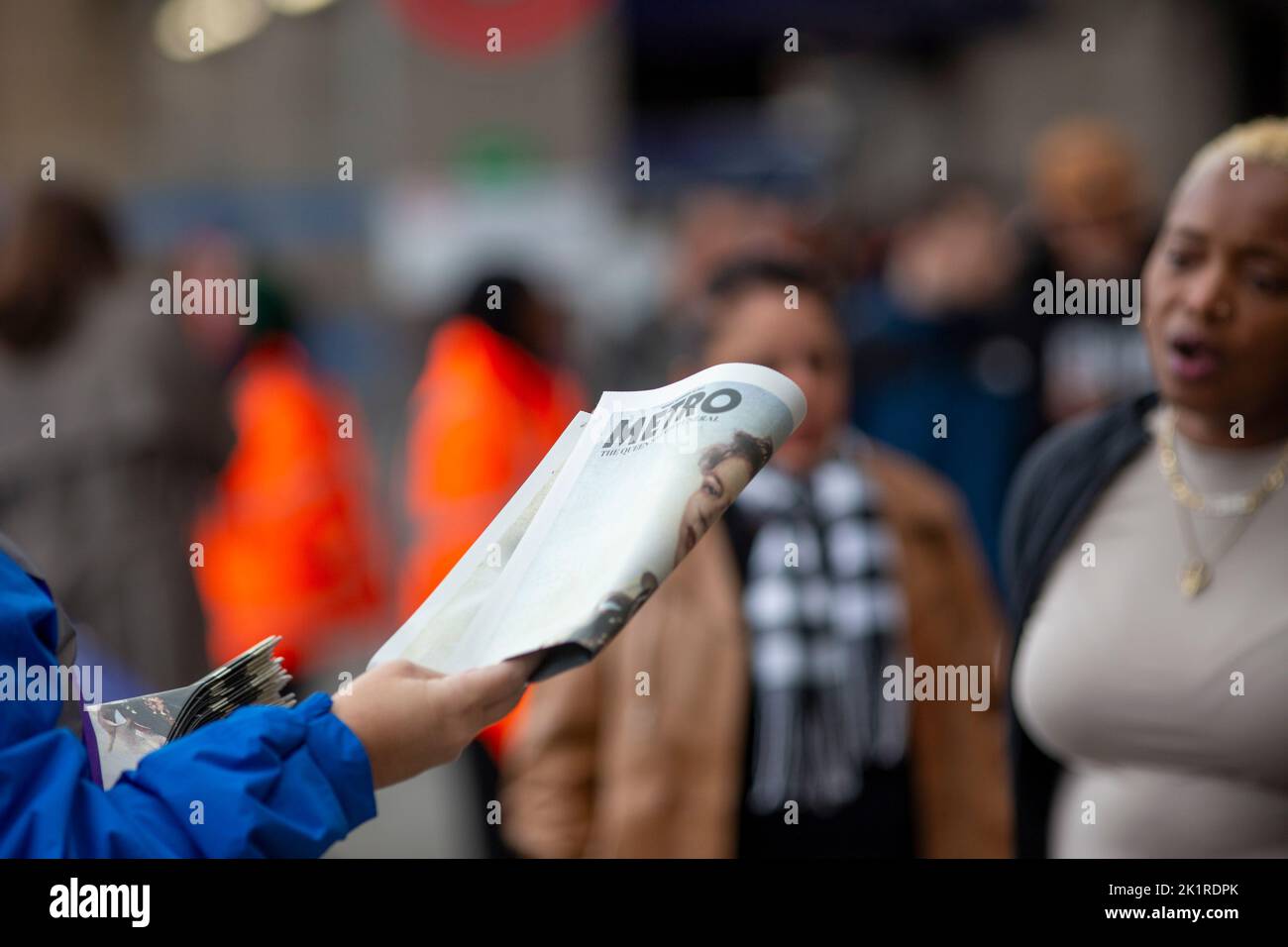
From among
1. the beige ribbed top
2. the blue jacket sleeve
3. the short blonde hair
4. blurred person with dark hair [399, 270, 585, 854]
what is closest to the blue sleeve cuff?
the blue jacket sleeve

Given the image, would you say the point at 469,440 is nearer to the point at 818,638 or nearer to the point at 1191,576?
the point at 818,638

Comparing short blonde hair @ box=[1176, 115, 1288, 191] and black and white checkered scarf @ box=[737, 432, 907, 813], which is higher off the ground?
short blonde hair @ box=[1176, 115, 1288, 191]

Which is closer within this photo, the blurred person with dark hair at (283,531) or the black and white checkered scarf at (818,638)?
the black and white checkered scarf at (818,638)

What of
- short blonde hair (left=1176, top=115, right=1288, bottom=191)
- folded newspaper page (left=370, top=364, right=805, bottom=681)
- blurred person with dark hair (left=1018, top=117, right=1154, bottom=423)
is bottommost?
folded newspaper page (left=370, top=364, right=805, bottom=681)

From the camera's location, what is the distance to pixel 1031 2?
17344mm

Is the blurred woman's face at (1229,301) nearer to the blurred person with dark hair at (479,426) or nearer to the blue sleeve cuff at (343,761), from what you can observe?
the blue sleeve cuff at (343,761)

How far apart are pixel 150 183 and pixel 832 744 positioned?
12719 millimetres

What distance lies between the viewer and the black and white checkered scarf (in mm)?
3324

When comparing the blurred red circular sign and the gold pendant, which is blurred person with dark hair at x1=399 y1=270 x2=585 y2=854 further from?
the blurred red circular sign

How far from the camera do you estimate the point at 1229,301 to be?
2359mm

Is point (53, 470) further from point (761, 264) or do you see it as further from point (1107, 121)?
point (1107, 121)

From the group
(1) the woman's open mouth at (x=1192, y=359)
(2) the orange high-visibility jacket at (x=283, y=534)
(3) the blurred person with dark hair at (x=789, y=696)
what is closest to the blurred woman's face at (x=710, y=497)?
(1) the woman's open mouth at (x=1192, y=359)

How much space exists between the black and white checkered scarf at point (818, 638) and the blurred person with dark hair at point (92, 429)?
2109mm

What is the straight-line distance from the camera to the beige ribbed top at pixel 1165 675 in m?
2.32
